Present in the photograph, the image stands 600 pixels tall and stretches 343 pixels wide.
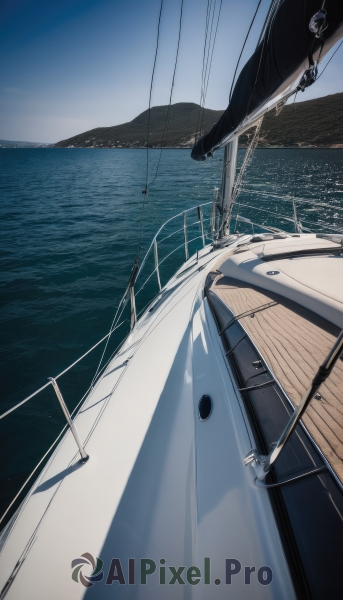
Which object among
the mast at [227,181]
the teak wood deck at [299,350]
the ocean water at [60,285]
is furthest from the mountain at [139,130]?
the teak wood deck at [299,350]

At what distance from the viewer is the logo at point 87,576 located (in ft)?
3.97

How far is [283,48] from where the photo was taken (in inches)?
69.0

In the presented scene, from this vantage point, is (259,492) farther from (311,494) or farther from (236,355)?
(236,355)

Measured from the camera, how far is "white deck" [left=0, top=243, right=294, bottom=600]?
1.03m

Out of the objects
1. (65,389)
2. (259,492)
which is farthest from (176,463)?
(65,389)

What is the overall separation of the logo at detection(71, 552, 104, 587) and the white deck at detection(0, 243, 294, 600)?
19mm

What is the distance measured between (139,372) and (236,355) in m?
1.00

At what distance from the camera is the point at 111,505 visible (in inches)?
58.0

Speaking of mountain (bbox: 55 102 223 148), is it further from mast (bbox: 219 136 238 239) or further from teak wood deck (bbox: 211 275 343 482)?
teak wood deck (bbox: 211 275 343 482)

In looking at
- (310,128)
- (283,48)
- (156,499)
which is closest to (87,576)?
(156,499)

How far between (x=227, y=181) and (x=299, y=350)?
14.4 feet

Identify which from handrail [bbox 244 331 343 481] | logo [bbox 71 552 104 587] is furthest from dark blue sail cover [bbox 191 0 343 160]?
logo [bbox 71 552 104 587]

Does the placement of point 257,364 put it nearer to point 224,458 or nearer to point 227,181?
point 224,458

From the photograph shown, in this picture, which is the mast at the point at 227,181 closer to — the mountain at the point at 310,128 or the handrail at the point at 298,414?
the handrail at the point at 298,414
